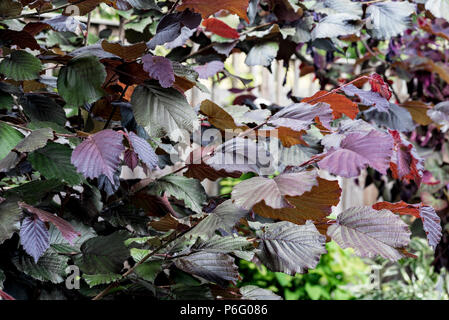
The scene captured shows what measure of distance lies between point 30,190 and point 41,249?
15 cm

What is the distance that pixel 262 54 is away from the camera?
1.18 m

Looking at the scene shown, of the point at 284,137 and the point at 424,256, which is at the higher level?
the point at 284,137

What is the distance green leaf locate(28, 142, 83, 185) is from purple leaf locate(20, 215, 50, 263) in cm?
8

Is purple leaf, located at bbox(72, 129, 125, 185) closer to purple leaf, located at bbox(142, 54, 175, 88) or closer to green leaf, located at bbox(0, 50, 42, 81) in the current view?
purple leaf, located at bbox(142, 54, 175, 88)

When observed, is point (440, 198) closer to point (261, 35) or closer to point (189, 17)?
point (261, 35)

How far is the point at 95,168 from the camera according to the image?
651 millimetres

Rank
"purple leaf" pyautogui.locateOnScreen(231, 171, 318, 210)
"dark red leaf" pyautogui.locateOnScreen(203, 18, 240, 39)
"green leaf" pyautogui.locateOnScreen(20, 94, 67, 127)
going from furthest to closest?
"dark red leaf" pyautogui.locateOnScreen(203, 18, 240, 39), "green leaf" pyautogui.locateOnScreen(20, 94, 67, 127), "purple leaf" pyautogui.locateOnScreen(231, 171, 318, 210)

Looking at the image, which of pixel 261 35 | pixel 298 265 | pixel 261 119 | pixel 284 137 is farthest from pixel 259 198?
pixel 261 35

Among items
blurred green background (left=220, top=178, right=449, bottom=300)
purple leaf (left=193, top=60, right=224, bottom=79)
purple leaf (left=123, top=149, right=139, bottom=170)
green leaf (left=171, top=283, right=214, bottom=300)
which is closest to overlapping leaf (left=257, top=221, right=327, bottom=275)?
green leaf (left=171, top=283, right=214, bottom=300)

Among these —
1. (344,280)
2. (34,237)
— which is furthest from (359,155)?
(344,280)

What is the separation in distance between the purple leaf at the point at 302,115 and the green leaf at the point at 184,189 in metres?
0.27

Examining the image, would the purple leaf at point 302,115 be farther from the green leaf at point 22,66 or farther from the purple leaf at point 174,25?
the green leaf at point 22,66

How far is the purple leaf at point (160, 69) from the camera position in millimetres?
732

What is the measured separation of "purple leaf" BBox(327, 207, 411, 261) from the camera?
631mm
